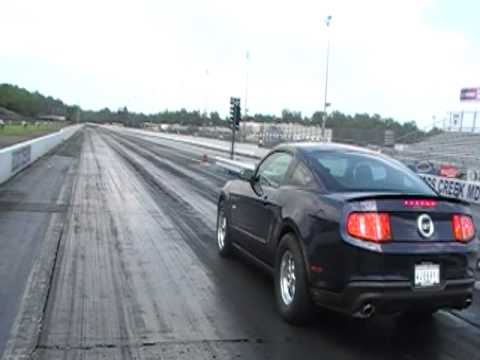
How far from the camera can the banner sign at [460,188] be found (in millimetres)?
19406

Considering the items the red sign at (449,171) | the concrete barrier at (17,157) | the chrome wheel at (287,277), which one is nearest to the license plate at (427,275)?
the chrome wheel at (287,277)

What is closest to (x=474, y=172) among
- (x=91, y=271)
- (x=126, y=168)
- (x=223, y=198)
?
(x=126, y=168)

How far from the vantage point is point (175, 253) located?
30.6ft

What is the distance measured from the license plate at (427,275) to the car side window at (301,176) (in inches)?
56.5

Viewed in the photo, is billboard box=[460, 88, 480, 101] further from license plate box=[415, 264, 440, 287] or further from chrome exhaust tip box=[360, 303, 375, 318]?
chrome exhaust tip box=[360, 303, 375, 318]

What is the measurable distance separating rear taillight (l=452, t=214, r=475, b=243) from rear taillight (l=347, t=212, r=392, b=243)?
29.3 inches

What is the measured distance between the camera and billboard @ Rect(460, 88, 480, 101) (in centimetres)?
5263

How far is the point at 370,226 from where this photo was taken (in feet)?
17.5

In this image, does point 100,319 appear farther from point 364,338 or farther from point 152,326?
point 364,338

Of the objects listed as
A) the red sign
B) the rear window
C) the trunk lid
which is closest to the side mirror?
the rear window

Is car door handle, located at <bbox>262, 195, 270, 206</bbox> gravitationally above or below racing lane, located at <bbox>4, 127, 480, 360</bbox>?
above

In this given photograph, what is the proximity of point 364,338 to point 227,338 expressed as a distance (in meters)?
1.27

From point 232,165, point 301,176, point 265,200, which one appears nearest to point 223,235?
point 265,200

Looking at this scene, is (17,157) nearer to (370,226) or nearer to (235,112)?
(235,112)
